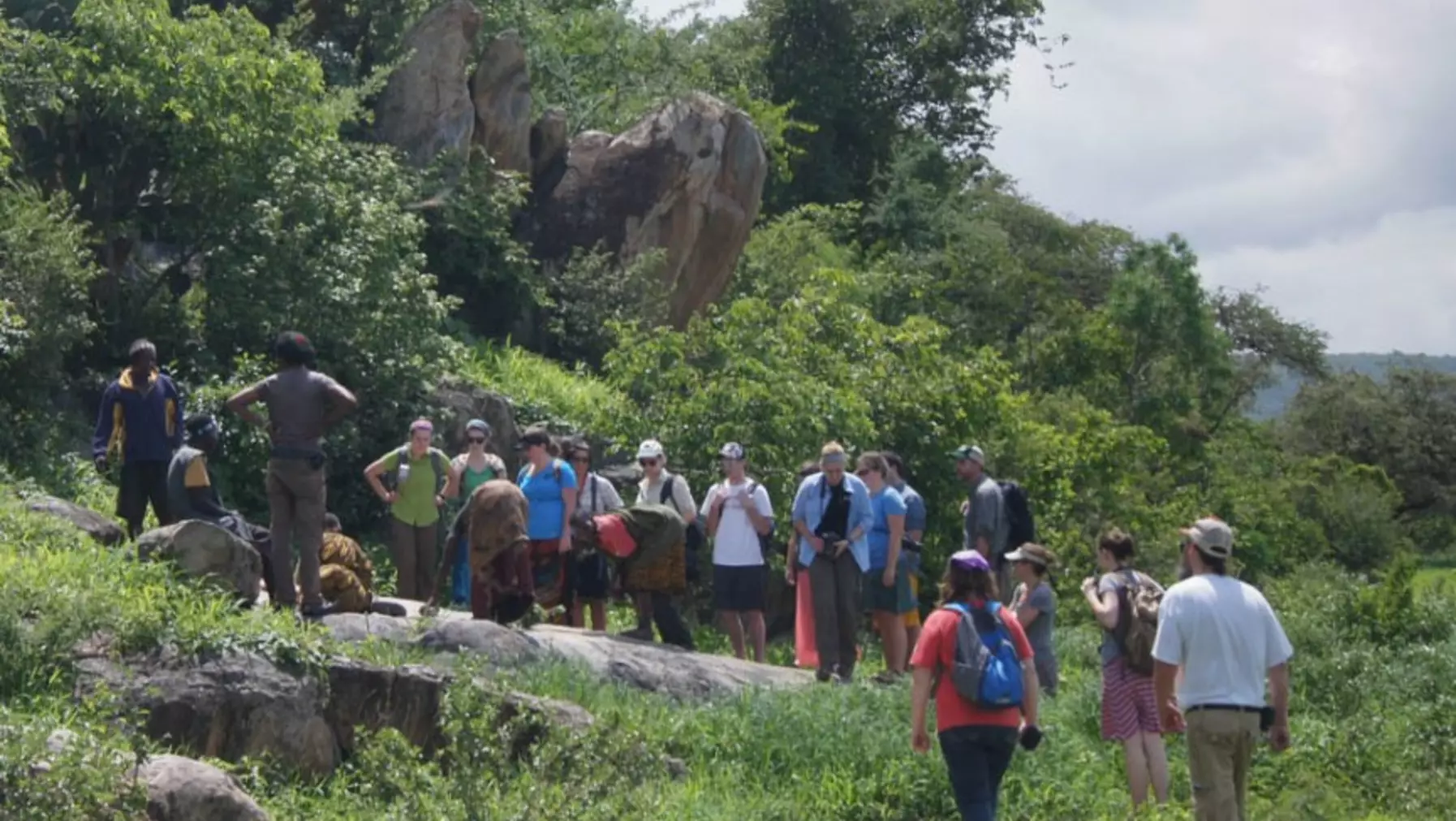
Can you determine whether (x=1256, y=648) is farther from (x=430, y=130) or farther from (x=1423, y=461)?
(x=1423, y=461)

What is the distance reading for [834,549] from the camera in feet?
A: 47.0

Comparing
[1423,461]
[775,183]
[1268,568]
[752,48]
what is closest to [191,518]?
[1268,568]

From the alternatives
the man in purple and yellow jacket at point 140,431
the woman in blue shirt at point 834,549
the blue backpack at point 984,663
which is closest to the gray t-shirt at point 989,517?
the woman in blue shirt at point 834,549

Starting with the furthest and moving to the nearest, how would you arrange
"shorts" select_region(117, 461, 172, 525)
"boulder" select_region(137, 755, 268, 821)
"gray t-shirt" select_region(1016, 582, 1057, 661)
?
1. "shorts" select_region(117, 461, 172, 525)
2. "gray t-shirt" select_region(1016, 582, 1057, 661)
3. "boulder" select_region(137, 755, 268, 821)

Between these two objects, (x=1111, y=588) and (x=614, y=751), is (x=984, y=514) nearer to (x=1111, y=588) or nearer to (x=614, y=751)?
(x=1111, y=588)

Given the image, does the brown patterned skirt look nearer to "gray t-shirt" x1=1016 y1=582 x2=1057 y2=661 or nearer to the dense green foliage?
the dense green foliage

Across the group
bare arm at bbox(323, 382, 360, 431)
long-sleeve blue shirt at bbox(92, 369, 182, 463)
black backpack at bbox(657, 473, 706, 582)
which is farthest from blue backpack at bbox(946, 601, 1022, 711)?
long-sleeve blue shirt at bbox(92, 369, 182, 463)

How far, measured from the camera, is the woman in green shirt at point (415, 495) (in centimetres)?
A: 1553

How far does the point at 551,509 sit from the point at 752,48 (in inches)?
1099

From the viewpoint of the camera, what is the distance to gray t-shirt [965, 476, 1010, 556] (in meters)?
14.9

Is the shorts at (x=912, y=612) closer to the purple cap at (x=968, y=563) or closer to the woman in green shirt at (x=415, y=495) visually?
the woman in green shirt at (x=415, y=495)

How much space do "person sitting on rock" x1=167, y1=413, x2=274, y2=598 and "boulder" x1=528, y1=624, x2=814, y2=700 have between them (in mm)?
1870

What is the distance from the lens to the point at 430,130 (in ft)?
87.1

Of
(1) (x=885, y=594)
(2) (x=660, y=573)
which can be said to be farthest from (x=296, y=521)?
(1) (x=885, y=594)
